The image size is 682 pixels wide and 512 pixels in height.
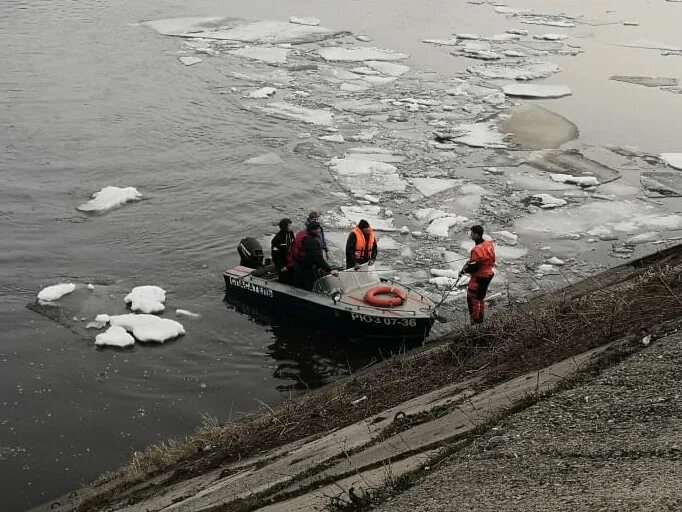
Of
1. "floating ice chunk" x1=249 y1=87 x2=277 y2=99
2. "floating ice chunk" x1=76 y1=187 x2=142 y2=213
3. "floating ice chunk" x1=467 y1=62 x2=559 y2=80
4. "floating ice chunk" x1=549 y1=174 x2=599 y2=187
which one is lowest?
"floating ice chunk" x1=76 y1=187 x2=142 y2=213

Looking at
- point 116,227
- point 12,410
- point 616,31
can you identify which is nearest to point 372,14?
point 616,31

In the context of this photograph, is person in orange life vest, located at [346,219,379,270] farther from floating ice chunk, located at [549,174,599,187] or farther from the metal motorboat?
floating ice chunk, located at [549,174,599,187]

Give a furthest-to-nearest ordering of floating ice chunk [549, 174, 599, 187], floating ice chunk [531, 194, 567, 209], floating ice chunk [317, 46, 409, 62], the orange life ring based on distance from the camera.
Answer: floating ice chunk [317, 46, 409, 62] < floating ice chunk [549, 174, 599, 187] < floating ice chunk [531, 194, 567, 209] < the orange life ring

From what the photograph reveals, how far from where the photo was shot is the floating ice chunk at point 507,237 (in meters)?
16.0

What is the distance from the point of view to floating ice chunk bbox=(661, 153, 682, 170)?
20547 millimetres

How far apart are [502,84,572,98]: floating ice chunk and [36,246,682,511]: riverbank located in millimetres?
16353

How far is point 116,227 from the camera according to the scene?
56.4 ft

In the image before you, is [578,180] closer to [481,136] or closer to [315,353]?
[481,136]

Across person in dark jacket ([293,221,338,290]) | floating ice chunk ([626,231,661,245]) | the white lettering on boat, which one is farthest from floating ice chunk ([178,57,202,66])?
person in dark jacket ([293,221,338,290])

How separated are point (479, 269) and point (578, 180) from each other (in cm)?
823

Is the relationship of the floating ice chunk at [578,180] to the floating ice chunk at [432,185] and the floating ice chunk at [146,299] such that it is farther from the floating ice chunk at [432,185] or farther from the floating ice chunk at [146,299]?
the floating ice chunk at [146,299]

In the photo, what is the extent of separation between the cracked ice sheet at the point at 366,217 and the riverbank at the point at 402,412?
246 inches

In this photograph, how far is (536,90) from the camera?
26.5 meters

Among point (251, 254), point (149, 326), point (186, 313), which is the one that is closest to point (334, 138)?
point (251, 254)
